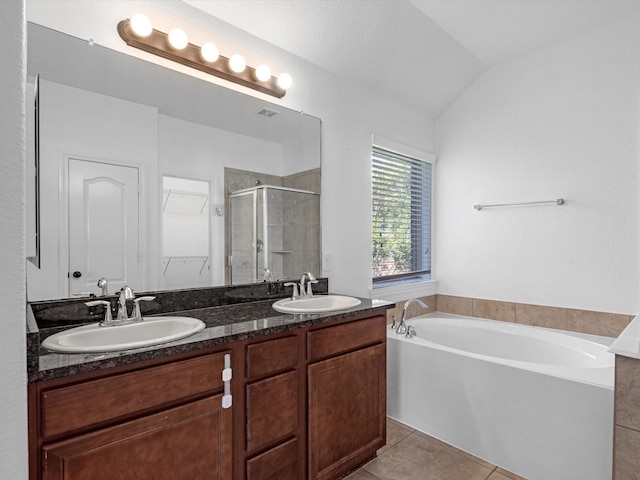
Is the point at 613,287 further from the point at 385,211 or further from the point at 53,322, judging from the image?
the point at 53,322

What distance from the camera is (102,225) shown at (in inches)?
59.2

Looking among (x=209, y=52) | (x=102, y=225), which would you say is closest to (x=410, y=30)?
(x=209, y=52)

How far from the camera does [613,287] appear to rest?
2.38 m

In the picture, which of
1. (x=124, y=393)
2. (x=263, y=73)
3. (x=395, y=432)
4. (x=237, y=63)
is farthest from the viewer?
(x=395, y=432)

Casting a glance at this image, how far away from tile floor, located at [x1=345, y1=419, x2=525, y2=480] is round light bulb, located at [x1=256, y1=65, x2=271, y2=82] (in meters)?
2.16

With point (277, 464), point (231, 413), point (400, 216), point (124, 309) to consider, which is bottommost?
point (277, 464)

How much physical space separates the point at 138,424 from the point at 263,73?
5.79ft

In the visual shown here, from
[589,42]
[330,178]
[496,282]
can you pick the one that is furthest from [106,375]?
[589,42]

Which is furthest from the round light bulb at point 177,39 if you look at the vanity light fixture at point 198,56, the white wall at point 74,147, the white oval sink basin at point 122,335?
the white oval sink basin at point 122,335

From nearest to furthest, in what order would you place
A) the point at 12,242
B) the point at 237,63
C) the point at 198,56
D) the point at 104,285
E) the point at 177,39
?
the point at 12,242 → the point at 104,285 → the point at 177,39 → the point at 198,56 → the point at 237,63

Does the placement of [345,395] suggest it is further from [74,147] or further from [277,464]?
[74,147]

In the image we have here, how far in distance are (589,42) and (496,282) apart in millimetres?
1847

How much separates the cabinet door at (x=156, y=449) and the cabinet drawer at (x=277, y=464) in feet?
0.39

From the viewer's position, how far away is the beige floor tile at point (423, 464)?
1.78 meters
